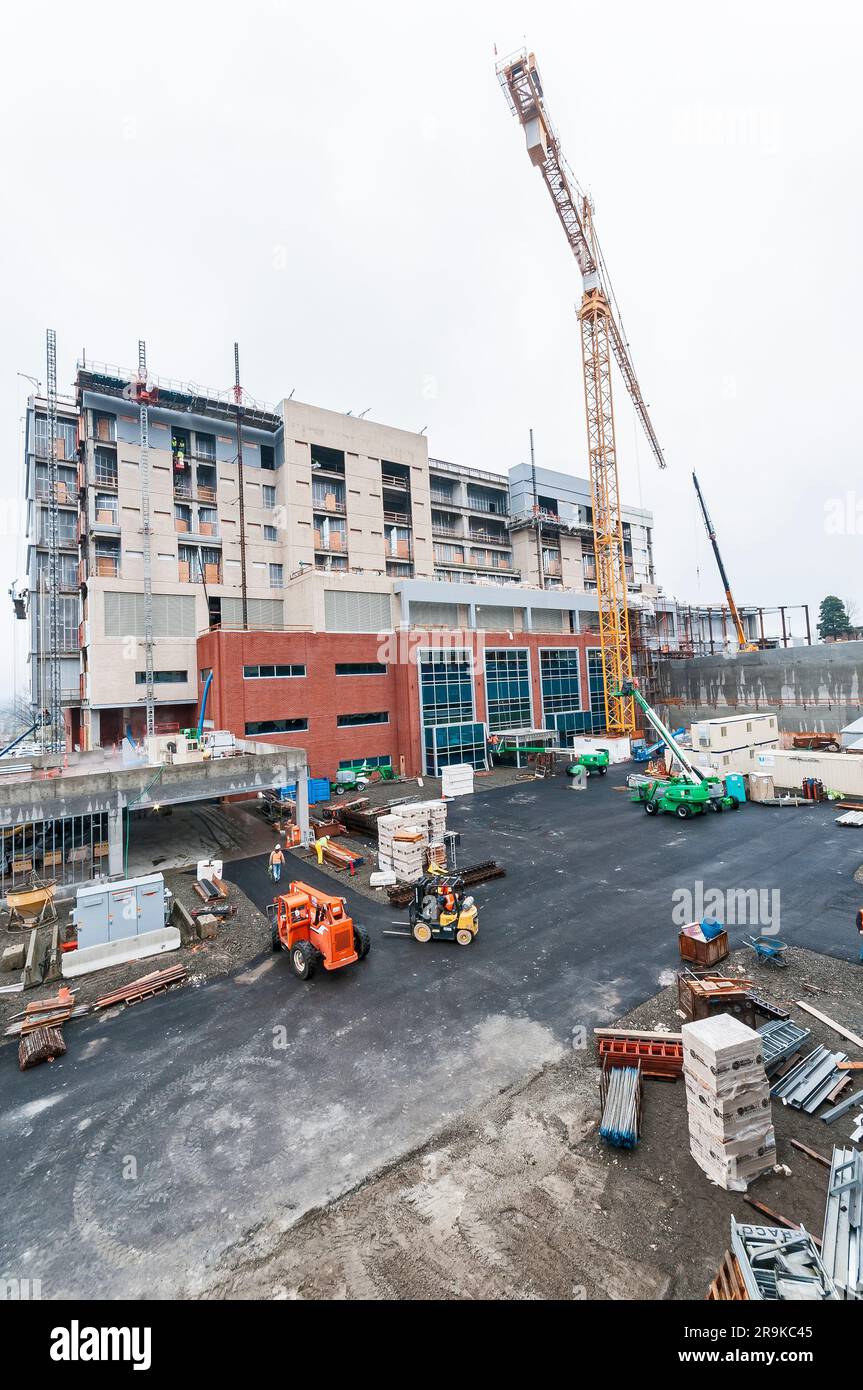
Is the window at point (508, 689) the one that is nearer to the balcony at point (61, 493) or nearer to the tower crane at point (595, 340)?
the tower crane at point (595, 340)

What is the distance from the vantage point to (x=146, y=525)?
3888 cm

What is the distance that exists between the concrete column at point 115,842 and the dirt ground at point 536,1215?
Answer: 1480 centimetres

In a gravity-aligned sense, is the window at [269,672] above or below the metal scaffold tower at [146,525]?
below

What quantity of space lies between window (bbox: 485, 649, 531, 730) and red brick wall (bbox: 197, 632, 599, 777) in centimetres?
113

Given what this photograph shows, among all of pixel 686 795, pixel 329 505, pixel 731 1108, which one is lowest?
pixel 731 1108

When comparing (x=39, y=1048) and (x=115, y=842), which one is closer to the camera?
(x=39, y=1048)

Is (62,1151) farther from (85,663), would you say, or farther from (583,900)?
(85,663)

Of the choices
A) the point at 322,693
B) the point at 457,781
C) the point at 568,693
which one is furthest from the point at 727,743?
the point at 322,693

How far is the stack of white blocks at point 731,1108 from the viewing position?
709 centimetres

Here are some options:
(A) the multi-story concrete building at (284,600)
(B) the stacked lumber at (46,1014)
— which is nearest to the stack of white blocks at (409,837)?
(B) the stacked lumber at (46,1014)

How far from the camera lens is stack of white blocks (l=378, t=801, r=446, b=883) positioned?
18.9 meters

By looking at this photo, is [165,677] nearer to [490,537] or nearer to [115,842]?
[115,842]

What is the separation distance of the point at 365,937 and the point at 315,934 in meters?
1.31

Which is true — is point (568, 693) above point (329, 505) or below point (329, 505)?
below
